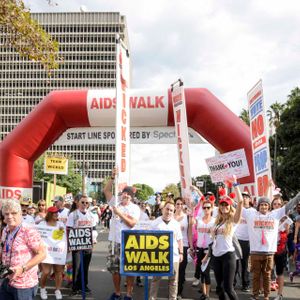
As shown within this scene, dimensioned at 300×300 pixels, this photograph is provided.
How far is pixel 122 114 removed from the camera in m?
8.13

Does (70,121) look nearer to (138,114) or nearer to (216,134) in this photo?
(138,114)

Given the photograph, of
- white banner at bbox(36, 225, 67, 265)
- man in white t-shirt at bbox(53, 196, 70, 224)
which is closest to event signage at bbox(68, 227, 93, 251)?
white banner at bbox(36, 225, 67, 265)

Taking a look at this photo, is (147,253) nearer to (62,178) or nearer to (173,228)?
(173,228)

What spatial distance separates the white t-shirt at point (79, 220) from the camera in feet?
28.0

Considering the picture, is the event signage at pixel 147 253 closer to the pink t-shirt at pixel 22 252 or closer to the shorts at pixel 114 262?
the shorts at pixel 114 262

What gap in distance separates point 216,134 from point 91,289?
455 cm

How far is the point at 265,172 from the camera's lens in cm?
941

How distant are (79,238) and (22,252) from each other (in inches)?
156

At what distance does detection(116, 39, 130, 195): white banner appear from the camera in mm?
7907

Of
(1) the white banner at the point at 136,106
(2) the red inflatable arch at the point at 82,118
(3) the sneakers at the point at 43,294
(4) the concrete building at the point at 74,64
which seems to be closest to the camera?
(3) the sneakers at the point at 43,294

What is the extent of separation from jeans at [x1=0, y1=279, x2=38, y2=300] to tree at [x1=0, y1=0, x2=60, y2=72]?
5.46 meters

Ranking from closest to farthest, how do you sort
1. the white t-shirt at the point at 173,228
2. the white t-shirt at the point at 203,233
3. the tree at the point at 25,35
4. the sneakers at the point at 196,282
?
the white t-shirt at the point at 173,228 → the white t-shirt at the point at 203,233 → the tree at the point at 25,35 → the sneakers at the point at 196,282

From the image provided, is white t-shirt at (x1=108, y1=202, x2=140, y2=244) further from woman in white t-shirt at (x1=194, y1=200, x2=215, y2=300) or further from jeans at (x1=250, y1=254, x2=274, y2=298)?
jeans at (x1=250, y1=254, x2=274, y2=298)

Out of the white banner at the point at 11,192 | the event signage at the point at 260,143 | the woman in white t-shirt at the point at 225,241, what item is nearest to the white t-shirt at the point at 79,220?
the woman in white t-shirt at the point at 225,241
